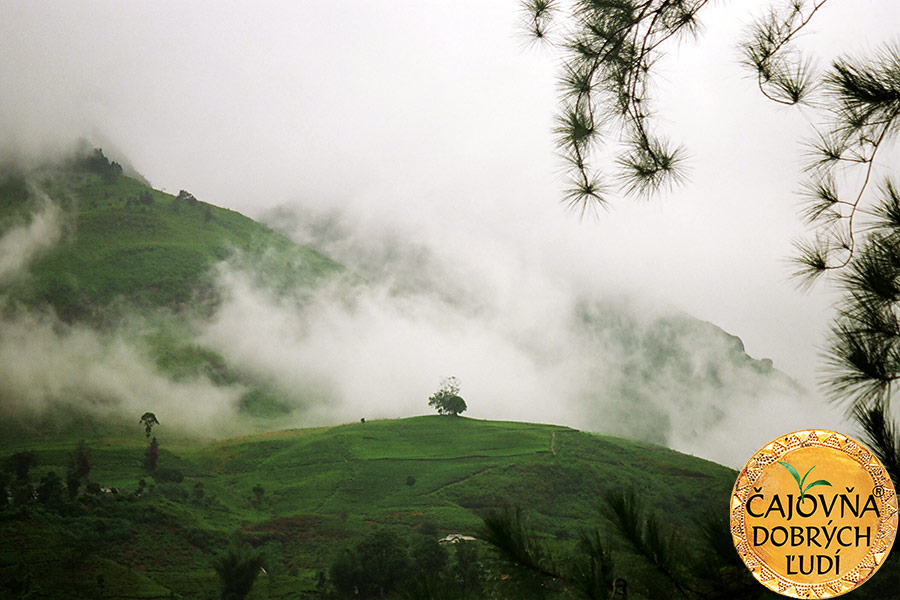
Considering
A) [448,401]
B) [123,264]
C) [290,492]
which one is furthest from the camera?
[123,264]

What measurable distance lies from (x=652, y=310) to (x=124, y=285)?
43.1 meters

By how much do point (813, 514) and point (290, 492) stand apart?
25125 mm

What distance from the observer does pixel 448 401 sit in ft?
109

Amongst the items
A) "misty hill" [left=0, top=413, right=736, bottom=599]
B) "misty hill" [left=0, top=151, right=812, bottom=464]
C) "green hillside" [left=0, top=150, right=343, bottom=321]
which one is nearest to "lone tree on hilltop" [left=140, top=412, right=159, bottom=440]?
"misty hill" [left=0, top=413, right=736, bottom=599]

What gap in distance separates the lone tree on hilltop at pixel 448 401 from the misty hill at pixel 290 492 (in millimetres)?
1274

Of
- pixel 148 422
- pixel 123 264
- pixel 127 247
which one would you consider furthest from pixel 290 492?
pixel 127 247

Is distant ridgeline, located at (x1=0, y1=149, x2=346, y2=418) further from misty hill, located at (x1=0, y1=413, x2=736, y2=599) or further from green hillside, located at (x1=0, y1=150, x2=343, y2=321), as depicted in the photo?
misty hill, located at (x1=0, y1=413, x2=736, y2=599)

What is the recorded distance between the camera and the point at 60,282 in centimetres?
2867

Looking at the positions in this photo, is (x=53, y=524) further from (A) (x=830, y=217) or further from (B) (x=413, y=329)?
(B) (x=413, y=329)

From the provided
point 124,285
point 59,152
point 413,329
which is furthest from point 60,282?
point 413,329

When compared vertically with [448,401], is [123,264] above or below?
above

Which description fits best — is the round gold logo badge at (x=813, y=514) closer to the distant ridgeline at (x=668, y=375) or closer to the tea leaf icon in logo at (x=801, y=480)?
the tea leaf icon in logo at (x=801, y=480)

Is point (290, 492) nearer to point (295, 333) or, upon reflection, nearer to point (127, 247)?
point (295, 333)

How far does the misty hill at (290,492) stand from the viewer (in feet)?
53.3
